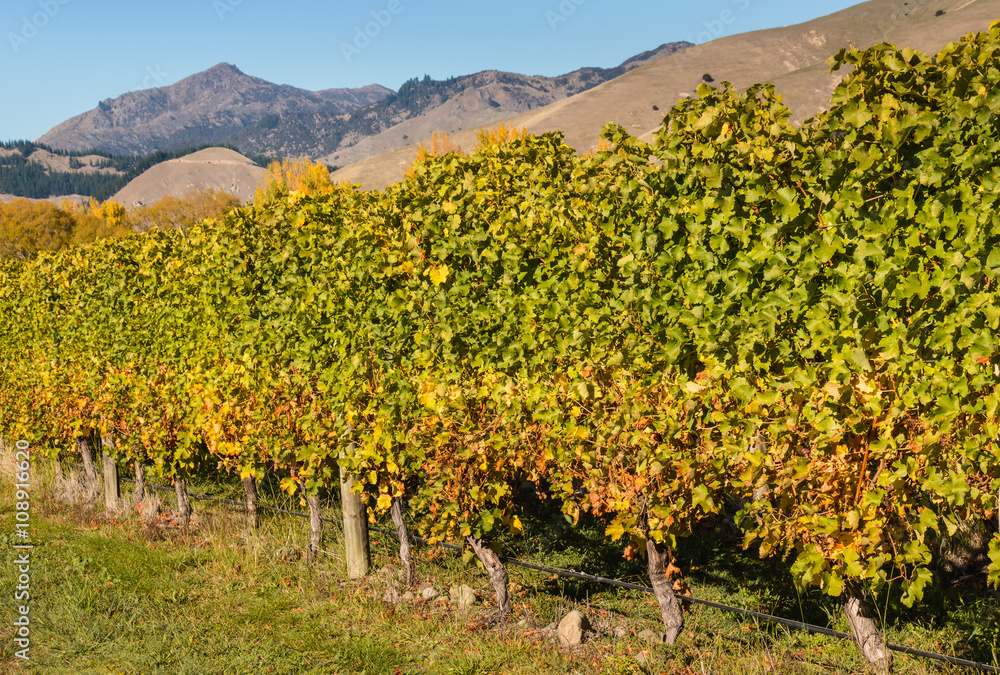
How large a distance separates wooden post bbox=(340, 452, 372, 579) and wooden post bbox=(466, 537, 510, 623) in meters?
1.28

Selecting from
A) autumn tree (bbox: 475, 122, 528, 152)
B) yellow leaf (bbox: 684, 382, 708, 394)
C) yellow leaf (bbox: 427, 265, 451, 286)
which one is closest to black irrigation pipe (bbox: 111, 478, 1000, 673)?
yellow leaf (bbox: 684, 382, 708, 394)

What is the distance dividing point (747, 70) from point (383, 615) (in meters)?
189

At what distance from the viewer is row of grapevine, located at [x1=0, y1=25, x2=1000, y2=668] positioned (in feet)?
10.0

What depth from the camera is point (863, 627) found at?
3824 millimetres

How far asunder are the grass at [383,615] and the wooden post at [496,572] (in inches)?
5.3

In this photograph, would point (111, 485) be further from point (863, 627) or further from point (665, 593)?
point (863, 627)

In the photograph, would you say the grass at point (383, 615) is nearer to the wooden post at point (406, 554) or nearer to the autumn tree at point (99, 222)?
the wooden post at point (406, 554)

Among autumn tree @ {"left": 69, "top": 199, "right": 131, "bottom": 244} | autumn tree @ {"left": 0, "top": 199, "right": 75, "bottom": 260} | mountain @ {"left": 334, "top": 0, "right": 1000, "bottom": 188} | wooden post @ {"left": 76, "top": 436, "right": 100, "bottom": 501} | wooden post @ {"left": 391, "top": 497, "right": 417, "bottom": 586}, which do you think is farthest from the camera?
mountain @ {"left": 334, "top": 0, "right": 1000, "bottom": 188}

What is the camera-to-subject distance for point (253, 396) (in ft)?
20.5

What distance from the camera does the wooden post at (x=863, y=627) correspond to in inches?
149

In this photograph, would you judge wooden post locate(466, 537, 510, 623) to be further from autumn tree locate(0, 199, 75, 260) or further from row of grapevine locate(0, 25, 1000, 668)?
autumn tree locate(0, 199, 75, 260)

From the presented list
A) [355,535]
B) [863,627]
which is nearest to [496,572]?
[355,535]

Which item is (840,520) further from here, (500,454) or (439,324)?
(439,324)

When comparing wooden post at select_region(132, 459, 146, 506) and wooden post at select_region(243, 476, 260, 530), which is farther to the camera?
wooden post at select_region(132, 459, 146, 506)
